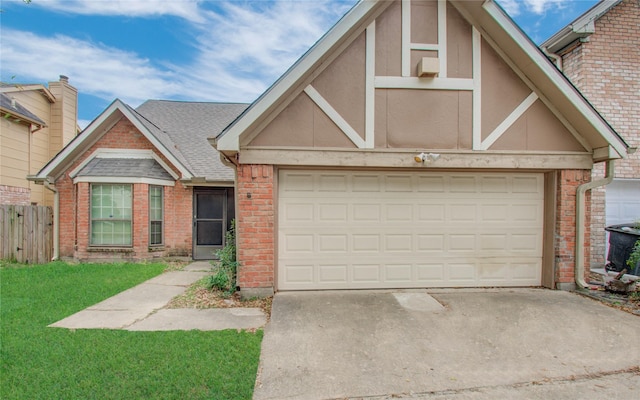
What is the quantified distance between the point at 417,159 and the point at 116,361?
5203 millimetres

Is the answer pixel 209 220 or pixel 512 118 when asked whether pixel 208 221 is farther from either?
pixel 512 118

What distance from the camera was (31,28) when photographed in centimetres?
632

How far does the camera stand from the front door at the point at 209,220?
34.9 feet

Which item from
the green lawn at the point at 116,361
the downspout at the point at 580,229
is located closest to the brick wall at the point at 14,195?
the green lawn at the point at 116,361

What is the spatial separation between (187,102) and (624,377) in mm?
16247

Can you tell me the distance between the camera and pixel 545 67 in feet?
17.9

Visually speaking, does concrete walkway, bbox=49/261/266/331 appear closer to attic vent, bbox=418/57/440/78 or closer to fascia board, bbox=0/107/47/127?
attic vent, bbox=418/57/440/78

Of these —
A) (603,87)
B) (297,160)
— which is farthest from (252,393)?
(603,87)

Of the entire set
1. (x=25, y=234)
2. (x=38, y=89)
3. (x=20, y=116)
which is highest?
(x=38, y=89)

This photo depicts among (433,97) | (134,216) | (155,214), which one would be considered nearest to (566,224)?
(433,97)

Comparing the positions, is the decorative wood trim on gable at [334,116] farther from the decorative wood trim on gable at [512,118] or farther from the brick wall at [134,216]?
the brick wall at [134,216]

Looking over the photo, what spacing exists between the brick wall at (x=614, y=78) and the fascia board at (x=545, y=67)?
3.48m

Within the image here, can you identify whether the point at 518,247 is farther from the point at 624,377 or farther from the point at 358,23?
the point at 358,23

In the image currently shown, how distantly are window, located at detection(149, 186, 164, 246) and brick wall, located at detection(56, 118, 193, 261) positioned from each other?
16 centimetres
